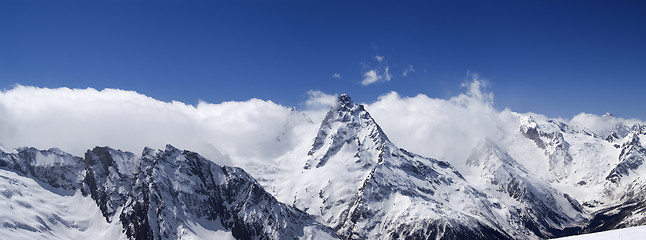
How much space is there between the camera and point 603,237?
238ft

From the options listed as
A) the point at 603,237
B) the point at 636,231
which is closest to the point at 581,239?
the point at 603,237

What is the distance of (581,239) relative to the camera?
7281 centimetres

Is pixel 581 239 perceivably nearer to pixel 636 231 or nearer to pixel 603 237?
pixel 603 237

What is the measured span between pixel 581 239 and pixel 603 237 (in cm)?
308

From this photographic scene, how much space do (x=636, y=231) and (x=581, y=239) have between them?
764cm

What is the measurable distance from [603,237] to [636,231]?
4.58 meters

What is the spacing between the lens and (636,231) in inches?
2842
